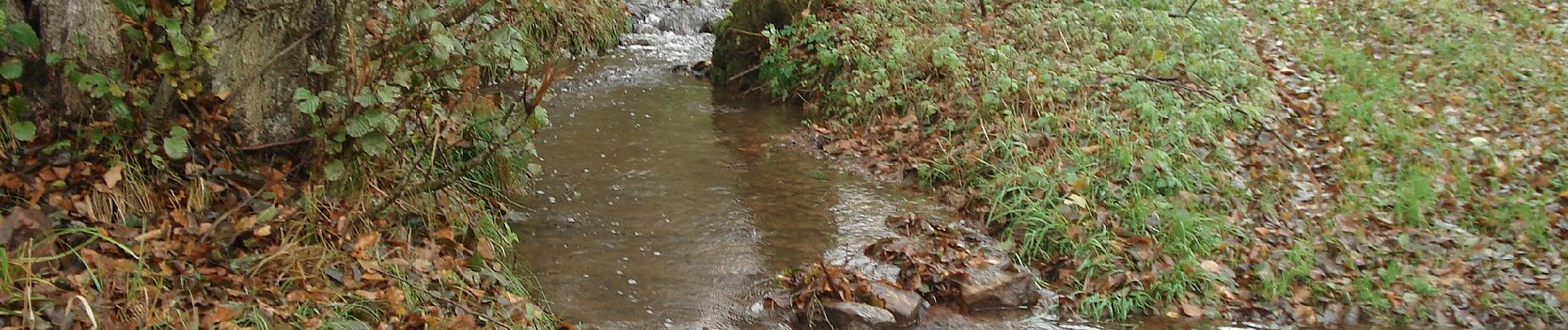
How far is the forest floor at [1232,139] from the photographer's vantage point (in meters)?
6.30

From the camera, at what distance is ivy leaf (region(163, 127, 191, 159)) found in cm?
425

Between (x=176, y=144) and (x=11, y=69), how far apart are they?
580 mm

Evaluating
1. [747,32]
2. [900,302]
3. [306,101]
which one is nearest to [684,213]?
[900,302]

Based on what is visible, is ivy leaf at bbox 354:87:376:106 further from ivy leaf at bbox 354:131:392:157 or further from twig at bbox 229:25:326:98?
twig at bbox 229:25:326:98

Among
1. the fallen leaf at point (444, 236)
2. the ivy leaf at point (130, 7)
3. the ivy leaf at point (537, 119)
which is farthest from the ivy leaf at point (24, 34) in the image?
the ivy leaf at point (537, 119)

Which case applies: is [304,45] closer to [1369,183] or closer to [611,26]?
[1369,183]

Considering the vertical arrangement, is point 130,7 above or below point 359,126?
above

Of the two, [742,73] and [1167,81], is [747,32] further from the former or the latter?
[1167,81]

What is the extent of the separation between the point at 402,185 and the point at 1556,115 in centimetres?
841

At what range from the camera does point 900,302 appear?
545 centimetres

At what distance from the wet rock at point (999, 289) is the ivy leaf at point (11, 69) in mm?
4145

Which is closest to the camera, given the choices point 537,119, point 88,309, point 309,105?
point 88,309

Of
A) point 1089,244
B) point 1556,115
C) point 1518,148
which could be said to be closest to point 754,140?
point 1089,244

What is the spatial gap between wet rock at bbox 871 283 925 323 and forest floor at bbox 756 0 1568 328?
1002 millimetres
